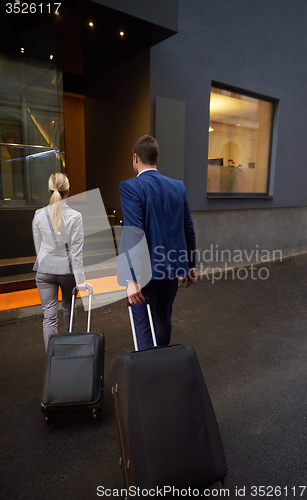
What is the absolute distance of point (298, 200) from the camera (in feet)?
33.0

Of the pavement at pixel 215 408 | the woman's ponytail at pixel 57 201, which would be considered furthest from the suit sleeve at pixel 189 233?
the pavement at pixel 215 408

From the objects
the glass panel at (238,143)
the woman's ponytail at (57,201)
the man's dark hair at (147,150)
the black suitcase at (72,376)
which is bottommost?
the black suitcase at (72,376)

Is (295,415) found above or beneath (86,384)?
beneath

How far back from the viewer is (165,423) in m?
1.69

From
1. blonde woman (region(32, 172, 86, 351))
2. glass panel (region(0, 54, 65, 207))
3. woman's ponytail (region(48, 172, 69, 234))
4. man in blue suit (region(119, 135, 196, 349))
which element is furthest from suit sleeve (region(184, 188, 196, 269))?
glass panel (region(0, 54, 65, 207))

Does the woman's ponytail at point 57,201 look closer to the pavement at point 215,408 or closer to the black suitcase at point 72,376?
the black suitcase at point 72,376

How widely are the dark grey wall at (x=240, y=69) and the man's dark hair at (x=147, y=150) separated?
4.77 metres

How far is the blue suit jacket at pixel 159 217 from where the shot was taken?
242cm

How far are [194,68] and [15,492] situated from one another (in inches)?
310

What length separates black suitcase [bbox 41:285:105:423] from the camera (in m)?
2.31

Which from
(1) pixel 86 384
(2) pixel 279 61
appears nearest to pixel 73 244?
(1) pixel 86 384

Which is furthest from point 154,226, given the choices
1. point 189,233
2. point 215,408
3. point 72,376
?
point 215,408

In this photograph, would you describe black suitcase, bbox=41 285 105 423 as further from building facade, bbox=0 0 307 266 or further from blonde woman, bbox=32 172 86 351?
building facade, bbox=0 0 307 266

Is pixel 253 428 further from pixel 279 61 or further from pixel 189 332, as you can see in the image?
pixel 279 61
